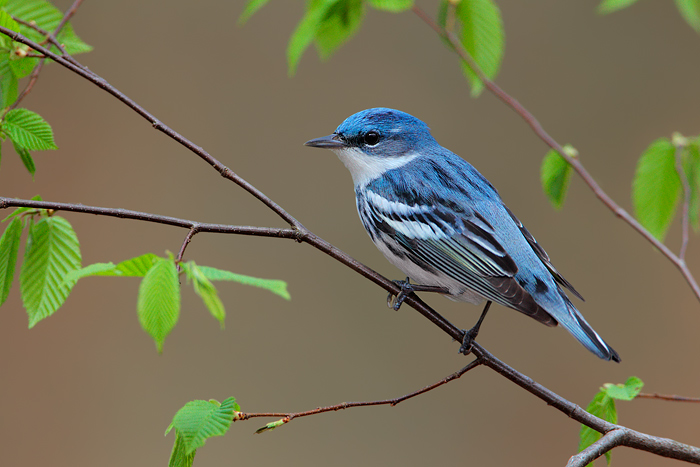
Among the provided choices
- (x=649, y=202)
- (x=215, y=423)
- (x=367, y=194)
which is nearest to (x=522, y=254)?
(x=649, y=202)

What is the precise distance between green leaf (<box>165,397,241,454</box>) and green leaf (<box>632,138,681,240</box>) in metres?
1.17

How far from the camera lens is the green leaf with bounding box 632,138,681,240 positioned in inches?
56.7

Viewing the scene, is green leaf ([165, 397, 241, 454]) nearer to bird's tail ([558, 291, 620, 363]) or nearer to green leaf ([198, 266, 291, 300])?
green leaf ([198, 266, 291, 300])

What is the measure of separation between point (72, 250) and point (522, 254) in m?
1.09

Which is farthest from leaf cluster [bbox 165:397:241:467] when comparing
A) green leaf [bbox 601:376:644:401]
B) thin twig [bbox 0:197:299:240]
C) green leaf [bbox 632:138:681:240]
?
green leaf [bbox 632:138:681:240]

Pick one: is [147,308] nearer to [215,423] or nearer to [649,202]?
[215,423]

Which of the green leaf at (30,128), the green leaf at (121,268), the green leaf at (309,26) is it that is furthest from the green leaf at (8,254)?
the green leaf at (309,26)

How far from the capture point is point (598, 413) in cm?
121

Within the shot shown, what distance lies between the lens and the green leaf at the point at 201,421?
0.86 metres

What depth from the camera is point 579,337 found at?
1308 mm

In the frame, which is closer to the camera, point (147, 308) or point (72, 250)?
point (147, 308)

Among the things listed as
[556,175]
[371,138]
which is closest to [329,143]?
[371,138]

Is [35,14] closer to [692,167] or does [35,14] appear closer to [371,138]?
[371,138]

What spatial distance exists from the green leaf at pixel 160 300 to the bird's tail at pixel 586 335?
2.90ft
